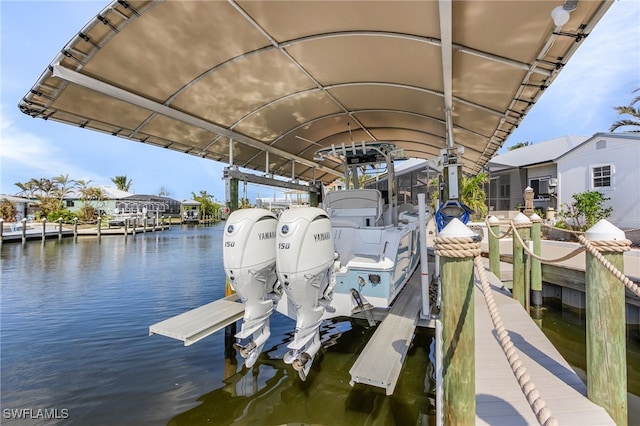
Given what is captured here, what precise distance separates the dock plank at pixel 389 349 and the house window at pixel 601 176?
48.4 ft

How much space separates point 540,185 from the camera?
18453 mm

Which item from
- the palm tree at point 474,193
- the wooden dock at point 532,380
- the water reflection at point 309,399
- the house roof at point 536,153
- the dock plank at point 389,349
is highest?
the house roof at point 536,153

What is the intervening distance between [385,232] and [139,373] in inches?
153

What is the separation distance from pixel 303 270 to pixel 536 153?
23.0 metres

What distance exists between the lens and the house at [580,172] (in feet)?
42.1

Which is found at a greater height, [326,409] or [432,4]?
[432,4]

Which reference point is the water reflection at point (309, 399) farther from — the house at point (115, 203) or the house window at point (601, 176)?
the house at point (115, 203)

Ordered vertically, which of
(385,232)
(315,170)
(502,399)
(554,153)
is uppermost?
(554,153)

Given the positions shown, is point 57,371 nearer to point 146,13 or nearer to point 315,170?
point 146,13

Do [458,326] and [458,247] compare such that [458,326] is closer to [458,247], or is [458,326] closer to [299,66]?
[458,247]

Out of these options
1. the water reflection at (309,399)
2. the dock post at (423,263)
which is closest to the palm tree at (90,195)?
the water reflection at (309,399)

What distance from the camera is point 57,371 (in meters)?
4.16

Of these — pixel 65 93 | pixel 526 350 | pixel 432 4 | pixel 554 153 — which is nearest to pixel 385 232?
pixel 526 350

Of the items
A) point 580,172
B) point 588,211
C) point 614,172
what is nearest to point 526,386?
point 588,211
